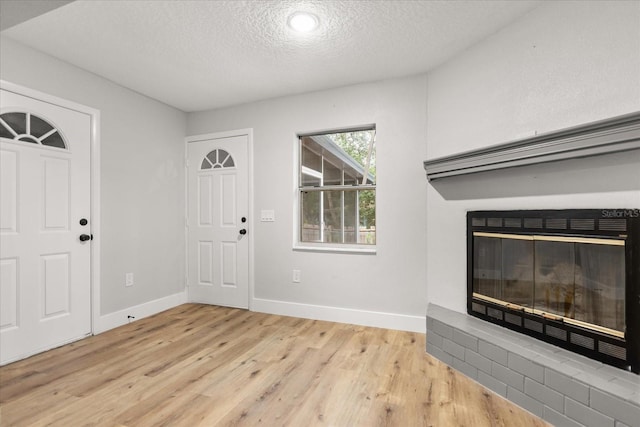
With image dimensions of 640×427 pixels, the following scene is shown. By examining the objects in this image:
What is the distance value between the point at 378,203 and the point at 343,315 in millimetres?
1224

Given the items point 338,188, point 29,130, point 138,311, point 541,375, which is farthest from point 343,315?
point 29,130

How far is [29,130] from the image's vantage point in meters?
2.45

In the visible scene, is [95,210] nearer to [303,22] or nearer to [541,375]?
[303,22]

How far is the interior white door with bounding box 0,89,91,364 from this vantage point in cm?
233

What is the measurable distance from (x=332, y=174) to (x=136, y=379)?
2.50m

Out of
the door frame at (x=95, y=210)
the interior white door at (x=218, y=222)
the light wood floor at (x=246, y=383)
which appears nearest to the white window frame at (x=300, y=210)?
the interior white door at (x=218, y=222)

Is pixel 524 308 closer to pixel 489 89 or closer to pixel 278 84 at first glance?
pixel 489 89

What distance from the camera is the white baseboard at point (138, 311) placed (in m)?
2.95

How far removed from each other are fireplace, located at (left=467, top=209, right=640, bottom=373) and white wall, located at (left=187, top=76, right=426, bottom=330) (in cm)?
67

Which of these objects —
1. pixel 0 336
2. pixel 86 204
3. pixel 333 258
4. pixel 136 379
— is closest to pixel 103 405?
pixel 136 379

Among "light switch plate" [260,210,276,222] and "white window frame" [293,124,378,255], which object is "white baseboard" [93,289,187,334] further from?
"white window frame" [293,124,378,255]

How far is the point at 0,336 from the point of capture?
2.27m

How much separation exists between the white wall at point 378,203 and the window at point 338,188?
143 millimetres

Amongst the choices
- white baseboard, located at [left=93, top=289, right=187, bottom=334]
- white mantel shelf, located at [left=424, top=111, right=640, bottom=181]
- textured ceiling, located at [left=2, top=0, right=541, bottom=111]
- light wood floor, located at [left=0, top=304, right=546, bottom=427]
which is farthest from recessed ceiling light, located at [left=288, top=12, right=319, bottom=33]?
white baseboard, located at [left=93, top=289, right=187, bottom=334]
